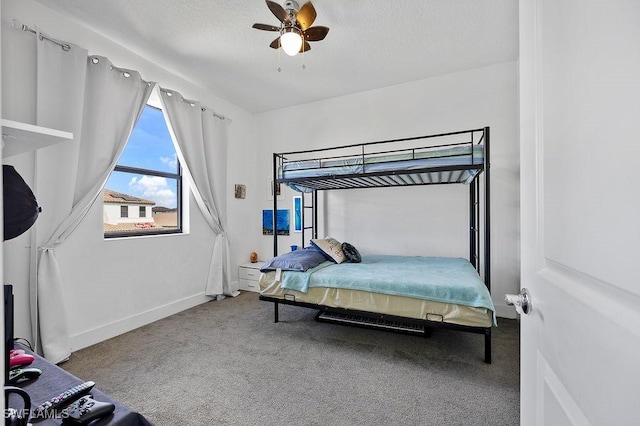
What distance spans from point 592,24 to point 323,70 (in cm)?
319

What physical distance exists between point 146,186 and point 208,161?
795mm

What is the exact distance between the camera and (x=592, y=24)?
0.47 metres

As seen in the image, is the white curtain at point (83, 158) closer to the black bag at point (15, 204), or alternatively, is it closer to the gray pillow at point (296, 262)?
the gray pillow at point (296, 262)

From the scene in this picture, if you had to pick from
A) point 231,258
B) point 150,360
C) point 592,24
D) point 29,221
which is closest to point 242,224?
point 231,258

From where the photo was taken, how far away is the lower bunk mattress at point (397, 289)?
210cm

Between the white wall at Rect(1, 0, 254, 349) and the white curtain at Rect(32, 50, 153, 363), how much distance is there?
0.12 meters

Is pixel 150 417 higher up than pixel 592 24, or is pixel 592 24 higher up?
pixel 592 24

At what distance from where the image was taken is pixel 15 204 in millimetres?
794

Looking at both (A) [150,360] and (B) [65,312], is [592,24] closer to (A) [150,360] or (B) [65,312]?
(A) [150,360]

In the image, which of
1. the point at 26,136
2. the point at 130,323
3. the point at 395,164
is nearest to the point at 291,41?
the point at 395,164

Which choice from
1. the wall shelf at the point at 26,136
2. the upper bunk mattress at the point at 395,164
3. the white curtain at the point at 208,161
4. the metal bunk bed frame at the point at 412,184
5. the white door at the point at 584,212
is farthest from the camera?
the white curtain at the point at 208,161

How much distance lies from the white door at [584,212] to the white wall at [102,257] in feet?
9.93

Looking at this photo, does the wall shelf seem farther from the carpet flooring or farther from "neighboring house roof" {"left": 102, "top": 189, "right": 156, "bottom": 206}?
"neighboring house roof" {"left": 102, "top": 189, "right": 156, "bottom": 206}

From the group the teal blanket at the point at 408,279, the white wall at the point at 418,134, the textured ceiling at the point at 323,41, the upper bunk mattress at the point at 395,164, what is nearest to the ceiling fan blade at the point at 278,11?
the textured ceiling at the point at 323,41
